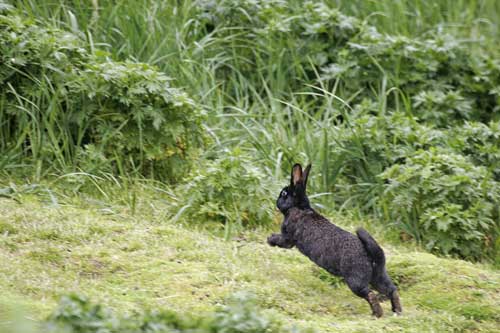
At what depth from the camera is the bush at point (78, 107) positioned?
754cm

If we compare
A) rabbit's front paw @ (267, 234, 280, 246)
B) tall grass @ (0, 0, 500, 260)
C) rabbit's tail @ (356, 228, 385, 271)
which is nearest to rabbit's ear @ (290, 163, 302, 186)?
rabbit's front paw @ (267, 234, 280, 246)

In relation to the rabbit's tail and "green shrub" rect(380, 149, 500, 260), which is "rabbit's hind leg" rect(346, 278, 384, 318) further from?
"green shrub" rect(380, 149, 500, 260)

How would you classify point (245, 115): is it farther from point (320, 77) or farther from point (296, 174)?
point (296, 174)

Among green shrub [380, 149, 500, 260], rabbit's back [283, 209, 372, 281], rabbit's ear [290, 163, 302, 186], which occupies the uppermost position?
rabbit's ear [290, 163, 302, 186]

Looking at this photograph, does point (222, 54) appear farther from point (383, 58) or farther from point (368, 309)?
point (368, 309)

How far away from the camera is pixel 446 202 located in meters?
7.39

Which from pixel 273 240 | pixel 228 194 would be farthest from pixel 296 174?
pixel 228 194

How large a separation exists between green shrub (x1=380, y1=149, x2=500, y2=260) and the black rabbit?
4.63 ft

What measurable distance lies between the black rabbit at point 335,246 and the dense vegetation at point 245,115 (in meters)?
0.74

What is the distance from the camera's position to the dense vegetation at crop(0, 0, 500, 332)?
7.37 meters

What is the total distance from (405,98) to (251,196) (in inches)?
113

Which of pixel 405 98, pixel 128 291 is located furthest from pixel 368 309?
pixel 405 98

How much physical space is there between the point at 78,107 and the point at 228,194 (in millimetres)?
1615

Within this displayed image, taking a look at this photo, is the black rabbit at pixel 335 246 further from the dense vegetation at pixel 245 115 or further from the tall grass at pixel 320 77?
the tall grass at pixel 320 77
